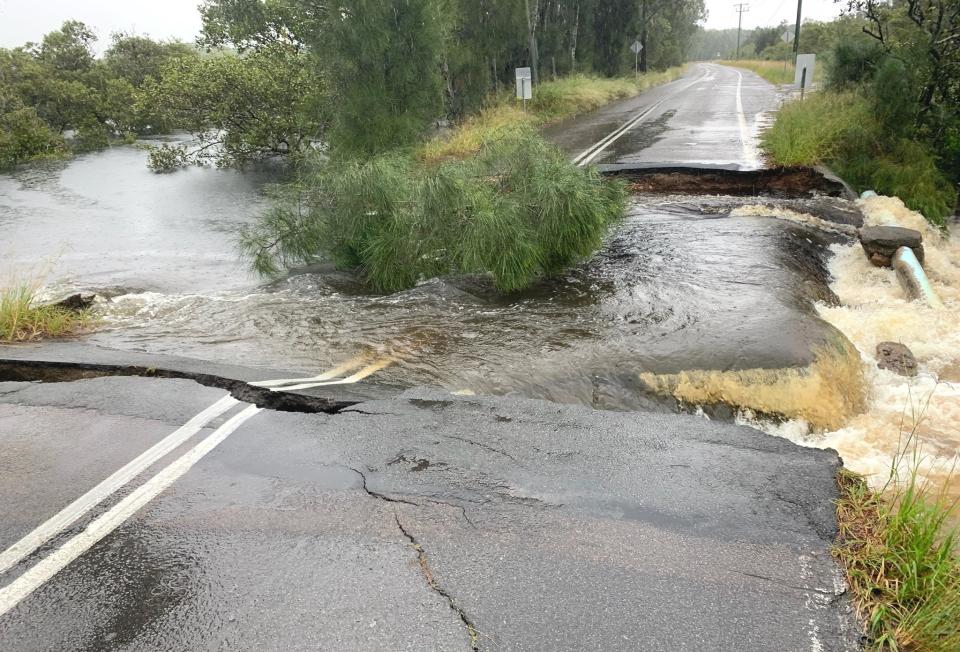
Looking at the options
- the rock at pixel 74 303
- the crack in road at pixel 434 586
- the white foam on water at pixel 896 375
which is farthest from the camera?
the rock at pixel 74 303

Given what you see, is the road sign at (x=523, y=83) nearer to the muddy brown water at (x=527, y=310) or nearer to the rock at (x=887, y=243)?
the muddy brown water at (x=527, y=310)

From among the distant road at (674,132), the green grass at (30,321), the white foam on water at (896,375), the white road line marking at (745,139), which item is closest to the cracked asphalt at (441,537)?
the white foam on water at (896,375)

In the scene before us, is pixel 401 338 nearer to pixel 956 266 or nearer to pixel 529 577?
pixel 529 577

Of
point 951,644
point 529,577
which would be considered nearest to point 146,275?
point 529,577

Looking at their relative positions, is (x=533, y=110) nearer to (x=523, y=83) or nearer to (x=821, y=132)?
(x=523, y=83)

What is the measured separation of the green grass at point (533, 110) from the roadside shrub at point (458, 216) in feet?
3.31

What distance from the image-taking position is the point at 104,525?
3.17 m

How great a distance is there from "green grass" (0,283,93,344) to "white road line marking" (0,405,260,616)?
13.6ft

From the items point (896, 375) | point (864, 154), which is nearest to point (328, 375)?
point (896, 375)

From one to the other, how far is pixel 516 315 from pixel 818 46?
4796cm

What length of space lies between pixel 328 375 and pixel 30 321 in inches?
165

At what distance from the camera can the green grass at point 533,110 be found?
15656 millimetres

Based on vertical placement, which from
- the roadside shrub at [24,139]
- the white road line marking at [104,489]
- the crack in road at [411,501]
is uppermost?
the roadside shrub at [24,139]

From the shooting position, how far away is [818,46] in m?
43.0
